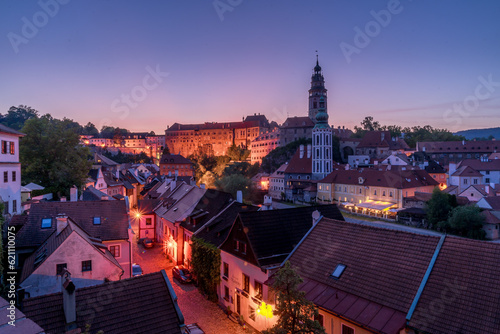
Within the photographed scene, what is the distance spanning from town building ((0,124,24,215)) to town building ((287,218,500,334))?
65.9 ft

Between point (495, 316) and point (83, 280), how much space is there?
16.0 m

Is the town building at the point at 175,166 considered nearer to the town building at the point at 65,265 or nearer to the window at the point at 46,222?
the window at the point at 46,222

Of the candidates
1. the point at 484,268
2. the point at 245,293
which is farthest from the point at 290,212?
the point at 484,268

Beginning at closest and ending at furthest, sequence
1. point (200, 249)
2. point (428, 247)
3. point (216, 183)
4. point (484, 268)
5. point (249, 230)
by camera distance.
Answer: point (484, 268) → point (428, 247) → point (249, 230) → point (200, 249) → point (216, 183)

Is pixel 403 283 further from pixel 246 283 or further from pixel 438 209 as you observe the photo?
pixel 438 209

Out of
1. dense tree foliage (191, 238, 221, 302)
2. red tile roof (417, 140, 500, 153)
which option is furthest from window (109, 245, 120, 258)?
red tile roof (417, 140, 500, 153)

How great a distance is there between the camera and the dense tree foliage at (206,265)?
64.8ft

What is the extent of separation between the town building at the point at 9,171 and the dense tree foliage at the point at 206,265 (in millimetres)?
12536

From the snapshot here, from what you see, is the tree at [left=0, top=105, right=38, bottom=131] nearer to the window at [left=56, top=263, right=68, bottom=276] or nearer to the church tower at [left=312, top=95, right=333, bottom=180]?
the church tower at [left=312, top=95, right=333, bottom=180]

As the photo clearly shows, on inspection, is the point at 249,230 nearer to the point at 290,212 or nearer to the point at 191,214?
the point at 290,212

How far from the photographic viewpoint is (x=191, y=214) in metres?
25.8

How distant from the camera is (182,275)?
74.4 feet

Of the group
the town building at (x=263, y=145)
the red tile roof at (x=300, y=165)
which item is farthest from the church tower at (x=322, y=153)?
the town building at (x=263, y=145)

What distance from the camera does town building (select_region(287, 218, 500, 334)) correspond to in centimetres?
929
